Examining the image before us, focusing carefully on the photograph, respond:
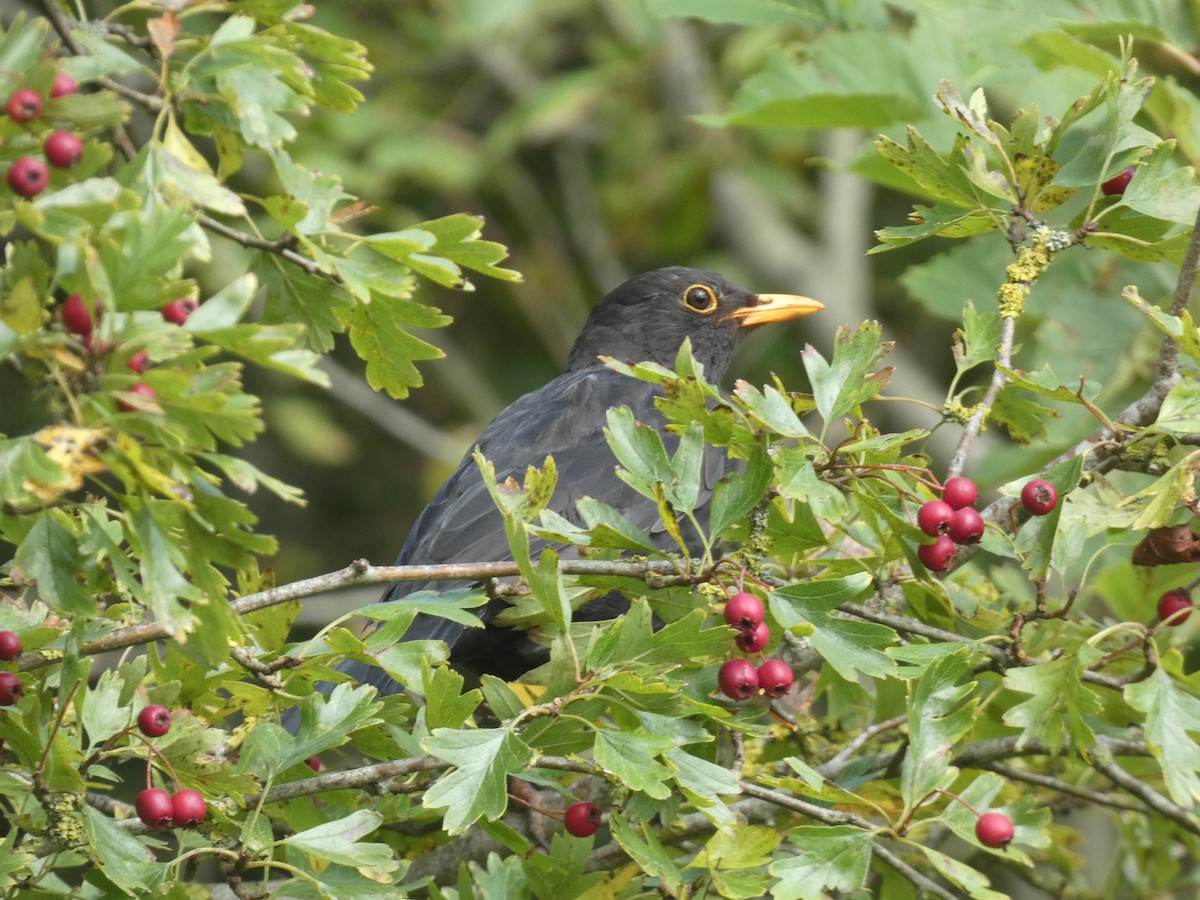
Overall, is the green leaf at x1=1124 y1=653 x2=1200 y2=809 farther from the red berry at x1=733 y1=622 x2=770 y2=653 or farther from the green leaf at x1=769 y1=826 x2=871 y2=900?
the red berry at x1=733 y1=622 x2=770 y2=653

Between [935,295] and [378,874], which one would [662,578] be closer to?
[378,874]

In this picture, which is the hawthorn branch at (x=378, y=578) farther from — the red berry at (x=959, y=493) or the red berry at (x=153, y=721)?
the red berry at (x=959, y=493)

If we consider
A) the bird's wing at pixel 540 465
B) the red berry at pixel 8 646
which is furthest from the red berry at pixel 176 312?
the bird's wing at pixel 540 465

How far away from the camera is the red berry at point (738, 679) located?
2518 millimetres

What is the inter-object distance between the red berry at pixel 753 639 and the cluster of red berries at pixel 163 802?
91cm

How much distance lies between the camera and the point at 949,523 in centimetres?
252

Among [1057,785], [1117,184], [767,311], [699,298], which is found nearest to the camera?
[1117,184]

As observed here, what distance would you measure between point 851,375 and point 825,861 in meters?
0.81

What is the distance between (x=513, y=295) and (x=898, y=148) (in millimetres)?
6359

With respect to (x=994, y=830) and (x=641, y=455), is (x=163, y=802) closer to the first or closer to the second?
(x=641, y=455)

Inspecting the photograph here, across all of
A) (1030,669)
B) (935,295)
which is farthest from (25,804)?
(935,295)

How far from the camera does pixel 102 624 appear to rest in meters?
2.37

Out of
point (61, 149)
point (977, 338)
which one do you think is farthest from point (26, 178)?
point (977, 338)

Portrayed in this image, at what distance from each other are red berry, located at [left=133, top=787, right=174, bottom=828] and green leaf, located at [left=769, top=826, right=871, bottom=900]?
0.96 metres
